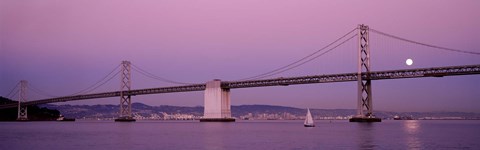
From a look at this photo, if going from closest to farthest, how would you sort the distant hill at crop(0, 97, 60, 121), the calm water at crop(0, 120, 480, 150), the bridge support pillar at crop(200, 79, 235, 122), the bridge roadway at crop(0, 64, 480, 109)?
the calm water at crop(0, 120, 480, 150) → the bridge roadway at crop(0, 64, 480, 109) → the bridge support pillar at crop(200, 79, 235, 122) → the distant hill at crop(0, 97, 60, 121)

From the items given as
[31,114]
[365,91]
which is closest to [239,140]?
[365,91]

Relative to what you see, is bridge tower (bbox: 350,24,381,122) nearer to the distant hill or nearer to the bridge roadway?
the bridge roadway

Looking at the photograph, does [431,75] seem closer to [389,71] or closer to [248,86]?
[389,71]

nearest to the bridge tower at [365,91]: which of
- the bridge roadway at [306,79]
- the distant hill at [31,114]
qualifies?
the bridge roadway at [306,79]

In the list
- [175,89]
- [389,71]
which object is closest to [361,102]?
[389,71]

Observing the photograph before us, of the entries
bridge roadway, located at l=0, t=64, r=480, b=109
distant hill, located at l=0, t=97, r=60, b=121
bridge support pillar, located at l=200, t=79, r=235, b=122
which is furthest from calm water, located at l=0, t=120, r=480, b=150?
distant hill, located at l=0, t=97, r=60, b=121
